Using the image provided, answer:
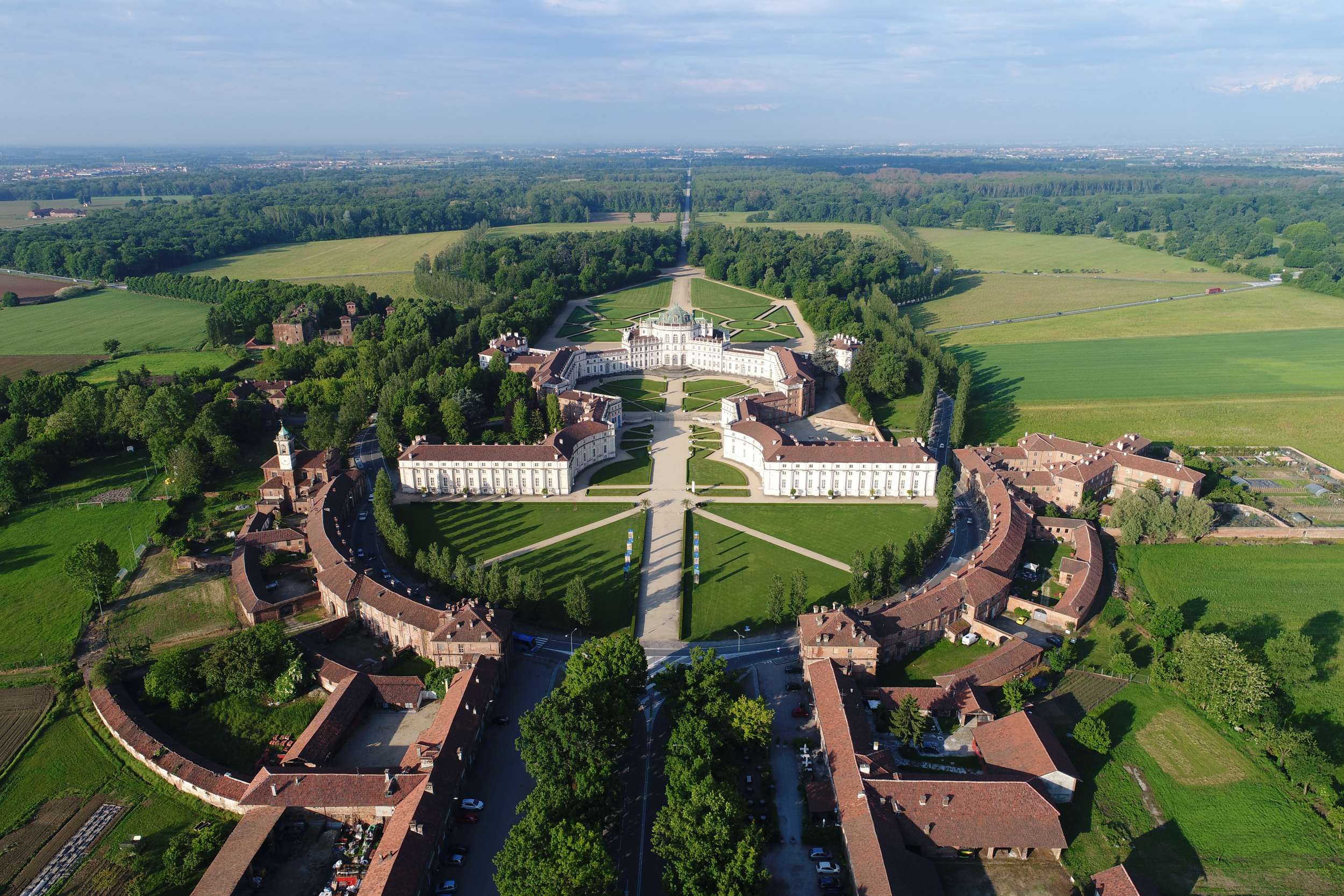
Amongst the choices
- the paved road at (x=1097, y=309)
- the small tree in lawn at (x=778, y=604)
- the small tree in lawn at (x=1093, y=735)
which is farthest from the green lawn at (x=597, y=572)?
the paved road at (x=1097, y=309)

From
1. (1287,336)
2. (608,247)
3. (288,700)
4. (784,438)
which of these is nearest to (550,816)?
(288,700)

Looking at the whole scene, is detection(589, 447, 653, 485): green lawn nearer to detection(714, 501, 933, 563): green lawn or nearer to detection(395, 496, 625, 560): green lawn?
detection(395, 496, 625, 560): green lawn

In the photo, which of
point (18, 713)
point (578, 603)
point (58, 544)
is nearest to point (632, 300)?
point (58, 544)

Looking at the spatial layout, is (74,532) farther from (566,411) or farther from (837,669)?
(837,669)

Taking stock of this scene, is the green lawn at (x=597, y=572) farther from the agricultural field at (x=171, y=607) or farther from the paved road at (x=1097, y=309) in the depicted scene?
the paved road at (x=1097, y=309)

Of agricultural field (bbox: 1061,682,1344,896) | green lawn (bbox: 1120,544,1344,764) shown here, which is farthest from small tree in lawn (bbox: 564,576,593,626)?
green lawn (bbox: 1120,544,1344,764)

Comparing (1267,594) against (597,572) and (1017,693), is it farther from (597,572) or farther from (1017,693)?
(597,572)
